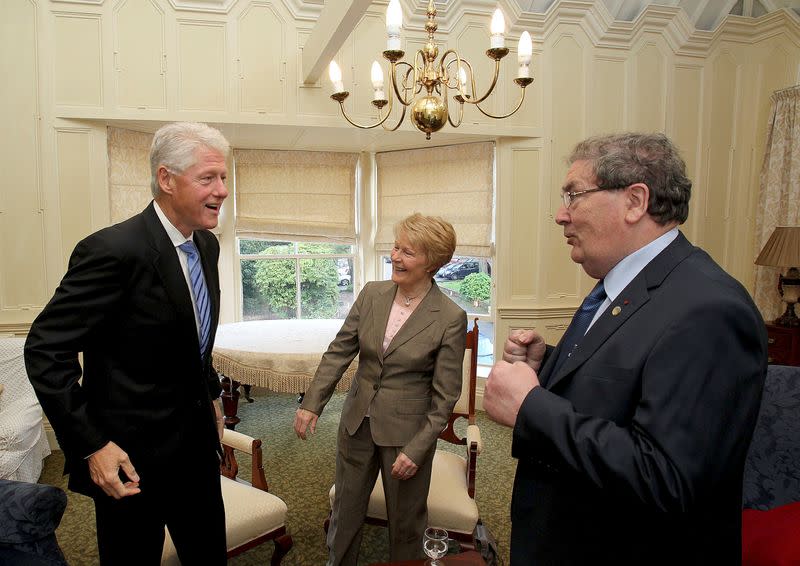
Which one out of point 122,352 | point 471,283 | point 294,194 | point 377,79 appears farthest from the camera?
point 294,194

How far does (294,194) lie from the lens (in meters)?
5.10

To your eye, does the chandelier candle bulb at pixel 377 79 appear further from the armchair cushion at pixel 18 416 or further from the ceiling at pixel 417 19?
the armchair cushion at pixel 18 416

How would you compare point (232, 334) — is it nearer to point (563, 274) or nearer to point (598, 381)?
point (563, 274)

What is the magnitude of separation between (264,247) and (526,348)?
4.17 m

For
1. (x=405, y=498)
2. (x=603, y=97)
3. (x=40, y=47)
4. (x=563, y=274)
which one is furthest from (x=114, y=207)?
(x=603, y=97)

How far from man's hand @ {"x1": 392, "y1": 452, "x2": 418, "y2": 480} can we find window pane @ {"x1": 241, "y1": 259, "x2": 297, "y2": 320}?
355 cm

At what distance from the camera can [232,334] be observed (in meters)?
3.89

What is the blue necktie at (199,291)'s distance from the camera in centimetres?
165

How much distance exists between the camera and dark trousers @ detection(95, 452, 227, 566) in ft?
5.01

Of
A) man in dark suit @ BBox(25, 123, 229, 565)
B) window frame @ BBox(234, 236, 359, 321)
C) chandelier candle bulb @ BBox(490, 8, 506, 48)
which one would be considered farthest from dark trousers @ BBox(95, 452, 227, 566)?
window frame @ BBox(234, 236, 359, 321)

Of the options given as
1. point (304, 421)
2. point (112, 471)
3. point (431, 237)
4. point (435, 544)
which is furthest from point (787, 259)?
point (112, 471)

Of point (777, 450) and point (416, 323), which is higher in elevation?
point (416, 323)

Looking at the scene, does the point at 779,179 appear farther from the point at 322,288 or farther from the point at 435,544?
the point at 435,544

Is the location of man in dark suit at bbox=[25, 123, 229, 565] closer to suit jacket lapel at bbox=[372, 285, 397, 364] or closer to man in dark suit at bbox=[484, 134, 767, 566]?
suit jacket lapel at bbox=[372, 285, 397, 364]
